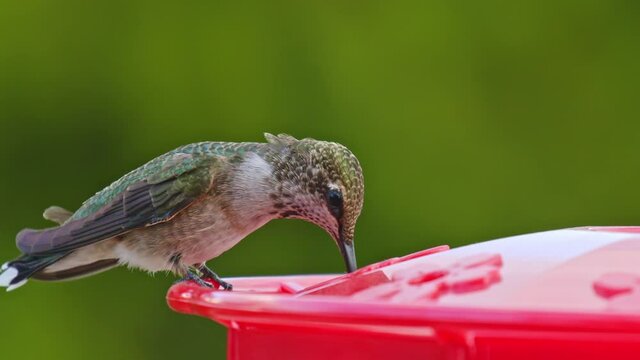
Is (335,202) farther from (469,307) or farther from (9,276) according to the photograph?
(469,307)

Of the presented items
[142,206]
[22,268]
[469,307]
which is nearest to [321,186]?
[142,206]

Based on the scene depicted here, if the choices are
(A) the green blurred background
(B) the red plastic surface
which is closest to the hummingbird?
(A) the green blurred background

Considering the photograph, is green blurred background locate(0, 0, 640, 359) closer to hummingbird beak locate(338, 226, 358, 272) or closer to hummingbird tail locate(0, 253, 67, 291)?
hummingbird tail locate(0, 253, 67, 291)

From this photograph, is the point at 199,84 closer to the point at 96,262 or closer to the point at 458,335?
the point at 96,262

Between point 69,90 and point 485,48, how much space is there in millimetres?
1807

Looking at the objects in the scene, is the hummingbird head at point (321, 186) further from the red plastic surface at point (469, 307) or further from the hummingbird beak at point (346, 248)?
the red plastic surface at point (469, 307)

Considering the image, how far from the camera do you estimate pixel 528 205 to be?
4617 millimetres

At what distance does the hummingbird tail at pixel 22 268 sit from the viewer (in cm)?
369

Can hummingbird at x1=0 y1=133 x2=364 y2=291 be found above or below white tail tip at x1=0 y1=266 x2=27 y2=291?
above

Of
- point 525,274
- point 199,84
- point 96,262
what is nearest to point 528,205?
point 199,84

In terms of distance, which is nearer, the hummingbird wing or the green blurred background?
the hummingbird wing

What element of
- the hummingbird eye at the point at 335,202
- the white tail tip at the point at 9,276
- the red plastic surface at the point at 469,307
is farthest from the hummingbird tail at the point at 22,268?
the red plastic surface at the point at 469,307

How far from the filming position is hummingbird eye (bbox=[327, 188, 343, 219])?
3.45 meters

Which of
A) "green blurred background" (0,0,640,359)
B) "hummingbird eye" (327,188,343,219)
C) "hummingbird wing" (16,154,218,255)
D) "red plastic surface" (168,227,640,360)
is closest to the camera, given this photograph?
"red plastic surface" (168,227,640,360)
